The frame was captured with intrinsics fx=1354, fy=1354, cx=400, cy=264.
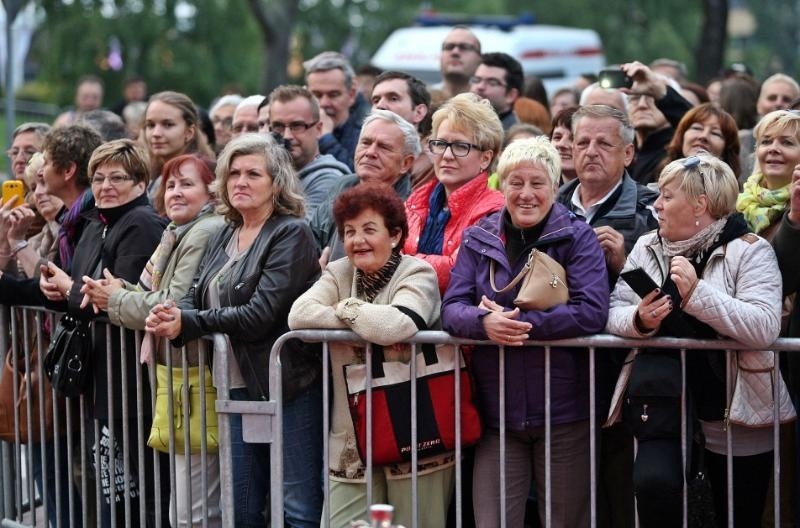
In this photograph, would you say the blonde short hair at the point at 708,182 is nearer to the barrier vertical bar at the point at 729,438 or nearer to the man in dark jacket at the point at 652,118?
the barrier vertical bar at the point at 729,438

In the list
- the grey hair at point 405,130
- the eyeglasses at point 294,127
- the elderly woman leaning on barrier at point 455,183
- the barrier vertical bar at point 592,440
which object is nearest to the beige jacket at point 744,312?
the barrier vertical bar at point 592,440

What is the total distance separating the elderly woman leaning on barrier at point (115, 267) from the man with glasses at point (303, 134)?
88 centimetres

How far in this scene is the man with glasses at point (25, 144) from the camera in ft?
29.2

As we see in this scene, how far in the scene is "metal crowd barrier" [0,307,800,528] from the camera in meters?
5.41

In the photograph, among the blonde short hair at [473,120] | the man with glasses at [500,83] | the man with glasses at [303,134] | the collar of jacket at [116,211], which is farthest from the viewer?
the man with glasses at [500,83]

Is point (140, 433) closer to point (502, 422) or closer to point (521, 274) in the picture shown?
point (502, 422)

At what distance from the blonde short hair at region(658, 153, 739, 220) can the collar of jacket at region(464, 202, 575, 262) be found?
42 centimetres

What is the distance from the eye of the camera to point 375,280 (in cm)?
576

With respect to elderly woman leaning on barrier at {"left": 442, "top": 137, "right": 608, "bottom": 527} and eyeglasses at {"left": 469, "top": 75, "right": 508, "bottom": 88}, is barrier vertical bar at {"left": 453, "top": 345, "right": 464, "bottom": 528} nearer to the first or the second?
elderly woman leaning on barrier at {"left": 442, "top": 137, "right": 608, "bottom": 527}

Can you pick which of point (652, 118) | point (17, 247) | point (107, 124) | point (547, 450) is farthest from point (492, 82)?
point (547, 450)

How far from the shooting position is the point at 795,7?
4272 centimetres

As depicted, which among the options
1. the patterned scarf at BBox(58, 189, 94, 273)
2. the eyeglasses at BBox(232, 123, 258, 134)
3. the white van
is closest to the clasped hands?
the patterned scarf at BBox(58, 189, 94, 273)

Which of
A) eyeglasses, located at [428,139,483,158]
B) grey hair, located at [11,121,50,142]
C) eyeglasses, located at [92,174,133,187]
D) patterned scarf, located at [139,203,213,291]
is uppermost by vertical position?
grey hair, located at [11,121,50,142]

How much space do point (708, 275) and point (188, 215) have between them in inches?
102
